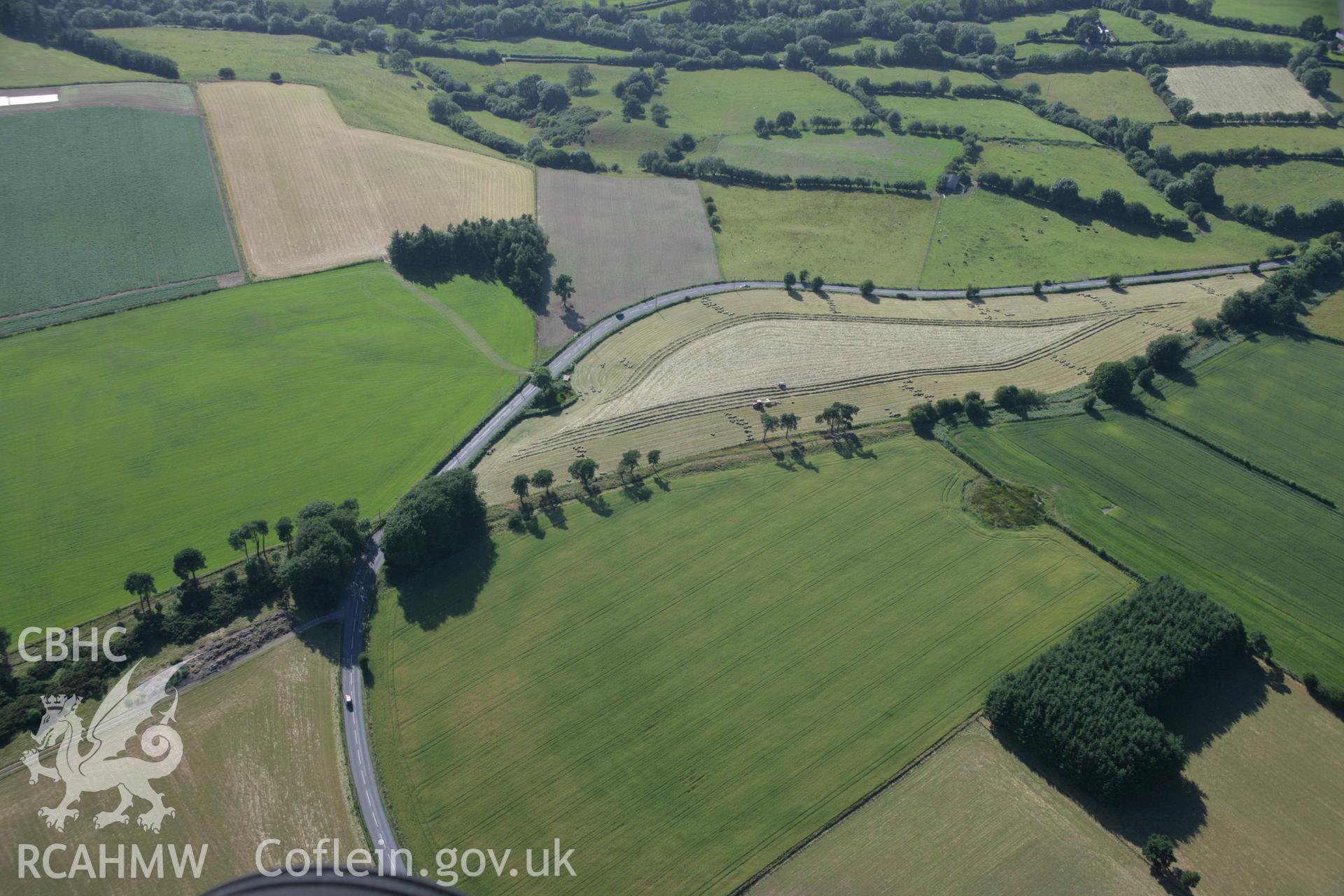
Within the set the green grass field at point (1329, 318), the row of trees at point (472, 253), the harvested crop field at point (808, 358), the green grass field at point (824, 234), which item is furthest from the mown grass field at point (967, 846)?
the row of trees at point (472, 253)

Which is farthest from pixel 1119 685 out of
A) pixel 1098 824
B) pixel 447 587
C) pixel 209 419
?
pixel 209 419

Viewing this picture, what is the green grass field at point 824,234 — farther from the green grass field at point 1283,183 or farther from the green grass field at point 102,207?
the green grass field at point 102,207

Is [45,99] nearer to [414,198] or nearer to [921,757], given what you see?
[414,198]

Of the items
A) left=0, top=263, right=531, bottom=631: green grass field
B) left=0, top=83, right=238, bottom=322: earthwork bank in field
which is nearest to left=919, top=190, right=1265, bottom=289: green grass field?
left=0, top=263, right=531, bottom=631: green grass field

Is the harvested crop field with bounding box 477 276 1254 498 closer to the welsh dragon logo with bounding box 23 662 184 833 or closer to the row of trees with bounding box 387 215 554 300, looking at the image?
the row of trees with bounding box 387 215 554 300

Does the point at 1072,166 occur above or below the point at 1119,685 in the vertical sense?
above

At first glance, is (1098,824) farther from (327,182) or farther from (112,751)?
(327,182)
